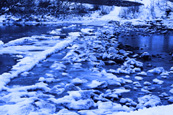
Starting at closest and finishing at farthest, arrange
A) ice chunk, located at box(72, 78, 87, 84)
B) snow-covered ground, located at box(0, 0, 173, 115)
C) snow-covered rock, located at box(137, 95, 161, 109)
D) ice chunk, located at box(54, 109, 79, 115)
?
ice chunk, located at box(54, 109, 79, 115) → snow-covered ground, located at box(0, 0, 173, 115) → snow-covered rock, located at box(137, 95, 161, 109) → ice chunk, located at box(72, 78, 87, 84)

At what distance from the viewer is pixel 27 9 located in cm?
2611

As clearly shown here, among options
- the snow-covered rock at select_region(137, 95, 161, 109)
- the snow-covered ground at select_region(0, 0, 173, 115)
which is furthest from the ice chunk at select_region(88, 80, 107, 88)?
the snow-covered rock at select_region(137, 95, 161, 109)

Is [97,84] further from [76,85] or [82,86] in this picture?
[76,85]

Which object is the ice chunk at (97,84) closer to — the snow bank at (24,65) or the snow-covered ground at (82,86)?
the snow-covered ground at (82,86)

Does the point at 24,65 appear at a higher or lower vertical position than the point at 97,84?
higher

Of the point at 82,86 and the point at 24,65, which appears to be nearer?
the point at 82,86

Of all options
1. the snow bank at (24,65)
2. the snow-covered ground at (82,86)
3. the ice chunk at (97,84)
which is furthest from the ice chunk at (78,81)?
the snow bank at (24,65)

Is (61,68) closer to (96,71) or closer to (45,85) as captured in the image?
(96,71)

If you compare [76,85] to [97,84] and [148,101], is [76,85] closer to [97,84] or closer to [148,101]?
[97,84]

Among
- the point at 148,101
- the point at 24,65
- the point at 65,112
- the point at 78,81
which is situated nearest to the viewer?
the point at 65,112

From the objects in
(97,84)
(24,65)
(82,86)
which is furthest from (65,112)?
(24,65)

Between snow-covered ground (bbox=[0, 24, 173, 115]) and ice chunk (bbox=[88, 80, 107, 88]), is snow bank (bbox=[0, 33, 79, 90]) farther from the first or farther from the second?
ice chunk (bbox=[88, 80, 107, 88])

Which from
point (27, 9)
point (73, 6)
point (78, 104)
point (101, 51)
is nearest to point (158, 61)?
point (101, 51)

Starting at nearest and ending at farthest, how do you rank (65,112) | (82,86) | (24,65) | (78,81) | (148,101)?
(65,112)
(148,101)
(82,86)
(78,81)
(24,65)
